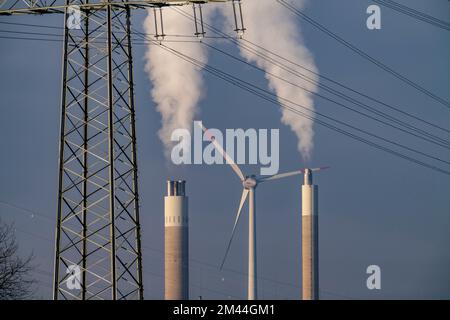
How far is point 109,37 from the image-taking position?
45.2 meters
